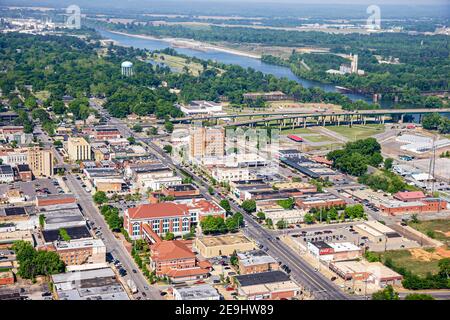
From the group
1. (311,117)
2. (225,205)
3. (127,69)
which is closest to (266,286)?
(225,205)

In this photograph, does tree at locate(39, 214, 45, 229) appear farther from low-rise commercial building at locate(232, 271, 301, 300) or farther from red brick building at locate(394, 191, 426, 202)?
red brick building at locate(394, 191, 426, 202)

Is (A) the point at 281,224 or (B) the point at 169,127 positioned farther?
(B) the point at 169,127

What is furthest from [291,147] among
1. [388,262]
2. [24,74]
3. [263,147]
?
[24,74]

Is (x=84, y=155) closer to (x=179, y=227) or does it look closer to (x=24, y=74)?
(x=179, y=227)

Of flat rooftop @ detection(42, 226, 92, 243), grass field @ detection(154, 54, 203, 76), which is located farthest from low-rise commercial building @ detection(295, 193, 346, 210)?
grass field @ detection(154, 54, 203, 76)

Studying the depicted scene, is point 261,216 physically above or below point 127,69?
below

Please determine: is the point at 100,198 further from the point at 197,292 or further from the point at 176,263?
the point at 197,292
